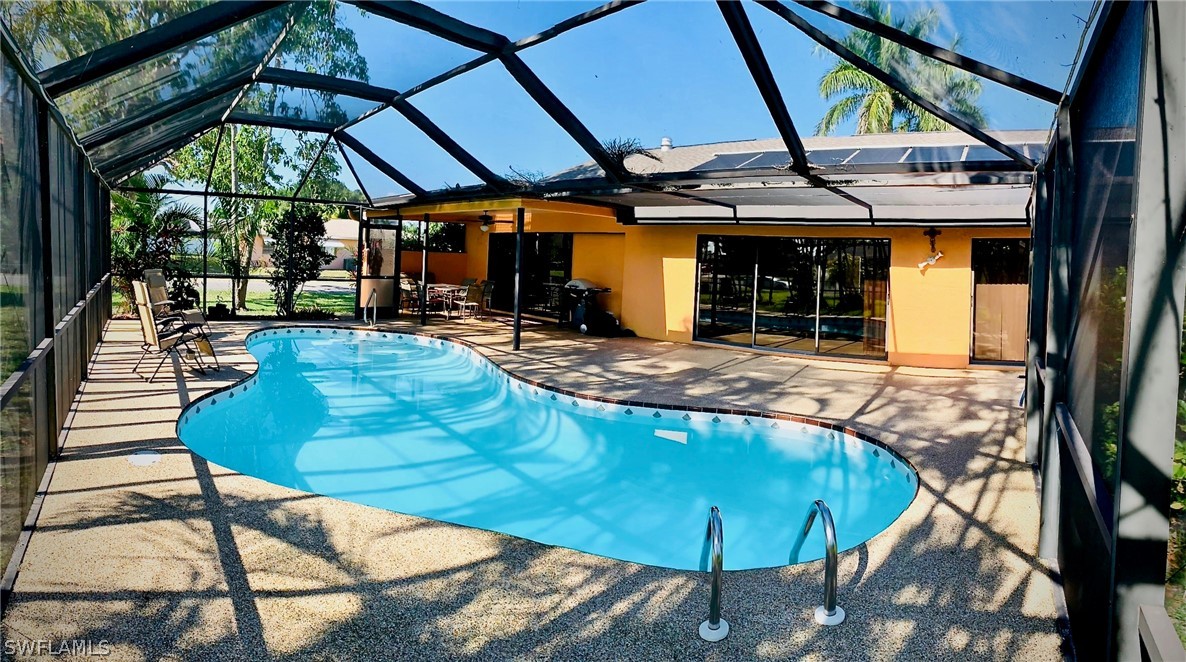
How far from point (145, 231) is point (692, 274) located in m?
11.2

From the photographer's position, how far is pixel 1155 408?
172 cm

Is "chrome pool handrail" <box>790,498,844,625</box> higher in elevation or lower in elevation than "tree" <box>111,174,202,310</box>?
lower

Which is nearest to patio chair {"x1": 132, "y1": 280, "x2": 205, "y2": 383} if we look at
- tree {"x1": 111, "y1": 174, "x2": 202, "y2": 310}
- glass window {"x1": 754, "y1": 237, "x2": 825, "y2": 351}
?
tree {"x1": 111, "y1": 174, "x2": 202, "y2": 310}

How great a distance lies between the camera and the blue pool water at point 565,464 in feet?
19.7

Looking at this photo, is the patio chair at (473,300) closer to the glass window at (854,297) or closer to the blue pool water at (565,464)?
the blue pool water at (565,464)

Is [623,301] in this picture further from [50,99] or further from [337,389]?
[50,99]

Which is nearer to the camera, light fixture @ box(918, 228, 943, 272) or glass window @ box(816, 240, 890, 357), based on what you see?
light fixture @ box(918, 228, 943, 272)

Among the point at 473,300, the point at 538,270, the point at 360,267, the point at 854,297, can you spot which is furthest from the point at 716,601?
the point at 473,300

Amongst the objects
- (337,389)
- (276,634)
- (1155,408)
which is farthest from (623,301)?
(1155,408)

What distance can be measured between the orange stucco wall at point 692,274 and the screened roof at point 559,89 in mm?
1261

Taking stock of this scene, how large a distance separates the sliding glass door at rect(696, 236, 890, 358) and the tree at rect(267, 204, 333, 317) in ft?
29.8

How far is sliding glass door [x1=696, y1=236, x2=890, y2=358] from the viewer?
12.4m

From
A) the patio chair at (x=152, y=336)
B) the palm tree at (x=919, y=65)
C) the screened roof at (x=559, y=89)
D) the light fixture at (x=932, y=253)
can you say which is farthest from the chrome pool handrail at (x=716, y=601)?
the light fixture at (x=932, y=253)

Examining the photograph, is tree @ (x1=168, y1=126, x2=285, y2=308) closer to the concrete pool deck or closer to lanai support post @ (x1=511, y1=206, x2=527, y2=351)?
lanai support post @ (x1=511, y1=206, x2=527, y2=351)
